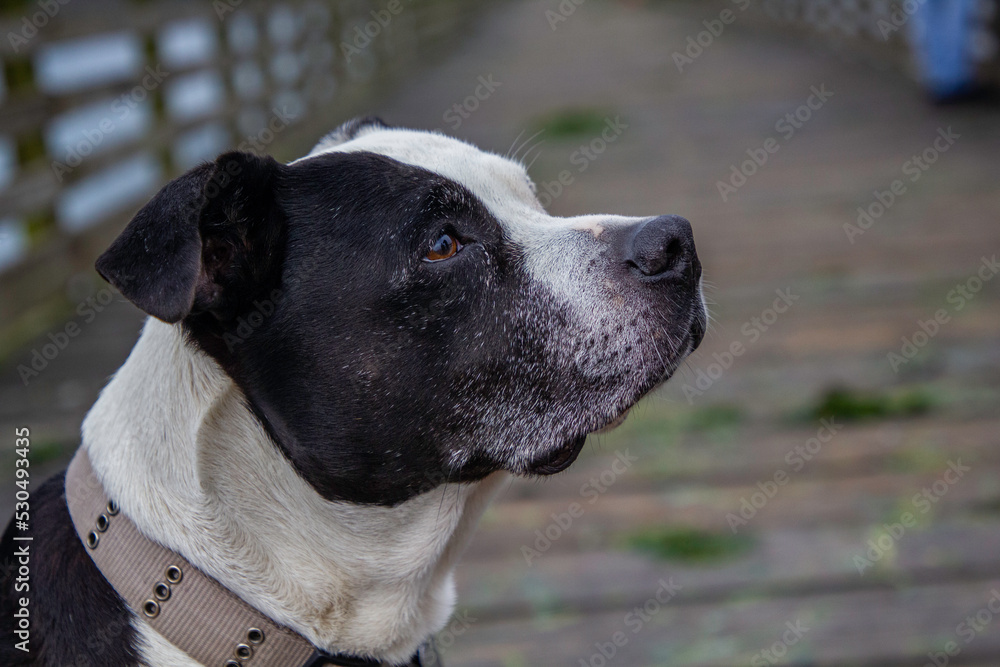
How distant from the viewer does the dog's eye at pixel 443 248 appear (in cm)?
177

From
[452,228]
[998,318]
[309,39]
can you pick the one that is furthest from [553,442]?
[309,39]

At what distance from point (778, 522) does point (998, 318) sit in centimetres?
193

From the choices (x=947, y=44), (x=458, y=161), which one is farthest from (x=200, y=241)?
(x=947, y=44)

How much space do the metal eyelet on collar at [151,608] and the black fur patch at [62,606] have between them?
0.04m

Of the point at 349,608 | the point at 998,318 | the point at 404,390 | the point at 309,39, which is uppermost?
the point at 404,390

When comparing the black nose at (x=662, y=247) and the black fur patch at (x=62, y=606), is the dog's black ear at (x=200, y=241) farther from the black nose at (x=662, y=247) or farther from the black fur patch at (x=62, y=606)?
the black nose at (x=662, y=247)

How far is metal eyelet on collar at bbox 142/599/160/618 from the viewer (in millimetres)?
1543

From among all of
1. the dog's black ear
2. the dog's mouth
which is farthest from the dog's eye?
the dog's mouth

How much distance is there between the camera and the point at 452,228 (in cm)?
179

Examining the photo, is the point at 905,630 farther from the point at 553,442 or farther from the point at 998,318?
the point at 998,318

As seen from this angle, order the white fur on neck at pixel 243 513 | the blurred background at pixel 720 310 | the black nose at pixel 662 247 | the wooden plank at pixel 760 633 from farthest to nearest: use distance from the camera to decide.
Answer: the blurred background at pixel 720 310 → the wooden plank at pixel 760 633 → the black nose at pixel 662 247 → the white fur on neck at pixel 243 513

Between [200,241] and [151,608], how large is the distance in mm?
600

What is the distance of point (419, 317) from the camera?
1743mm

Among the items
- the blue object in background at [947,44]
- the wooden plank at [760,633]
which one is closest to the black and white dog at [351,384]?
the wooden plank at [760,633]
